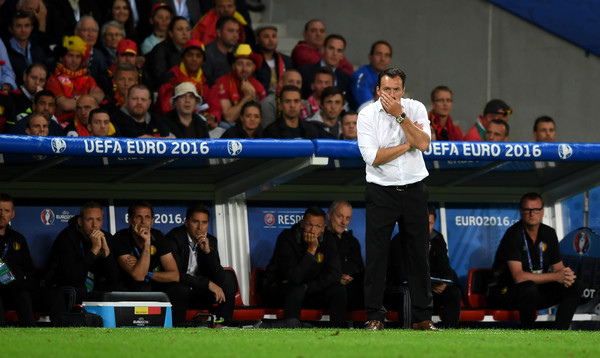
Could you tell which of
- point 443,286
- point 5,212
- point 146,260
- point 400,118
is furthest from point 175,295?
point 400,118

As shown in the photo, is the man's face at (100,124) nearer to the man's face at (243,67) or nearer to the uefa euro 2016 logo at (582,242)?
the man's face at (243,67)

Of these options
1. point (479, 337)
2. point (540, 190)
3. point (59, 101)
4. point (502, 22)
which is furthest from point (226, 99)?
point (479, 337)

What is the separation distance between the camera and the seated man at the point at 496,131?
1252 cm

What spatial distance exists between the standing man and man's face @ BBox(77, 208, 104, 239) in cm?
296

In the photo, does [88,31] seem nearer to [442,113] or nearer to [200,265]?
[200,265]

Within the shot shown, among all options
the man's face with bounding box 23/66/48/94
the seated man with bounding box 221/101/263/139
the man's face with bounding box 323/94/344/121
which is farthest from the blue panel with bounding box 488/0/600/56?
the man's face with bounding box 23/66/48/94

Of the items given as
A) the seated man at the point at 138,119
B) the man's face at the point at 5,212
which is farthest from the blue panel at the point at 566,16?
the man's face at the point at 5,212

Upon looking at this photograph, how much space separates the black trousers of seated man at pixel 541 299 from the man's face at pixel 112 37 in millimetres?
5680

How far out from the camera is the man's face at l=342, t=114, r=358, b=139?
12.3m

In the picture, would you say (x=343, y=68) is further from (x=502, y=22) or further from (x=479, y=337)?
(x=479, y=337)

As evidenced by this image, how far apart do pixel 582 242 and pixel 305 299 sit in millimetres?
3200

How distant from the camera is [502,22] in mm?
15898

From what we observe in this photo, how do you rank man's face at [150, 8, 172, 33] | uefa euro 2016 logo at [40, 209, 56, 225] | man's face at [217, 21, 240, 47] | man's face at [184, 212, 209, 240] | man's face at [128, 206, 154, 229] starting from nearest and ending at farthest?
man's face at [128, 206, 154, 229], man's face at [184, 212, 209, 240], uefa euro 2016 logo at [40, 209, 56, 225], man's face at [217, 21, 240, 47], man's face at [150, 8, 172, 33]

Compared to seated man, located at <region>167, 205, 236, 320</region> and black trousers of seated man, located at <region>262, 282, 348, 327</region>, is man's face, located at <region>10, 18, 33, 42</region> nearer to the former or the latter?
seated man, located at <region>167, 205, 236, 320</region>
